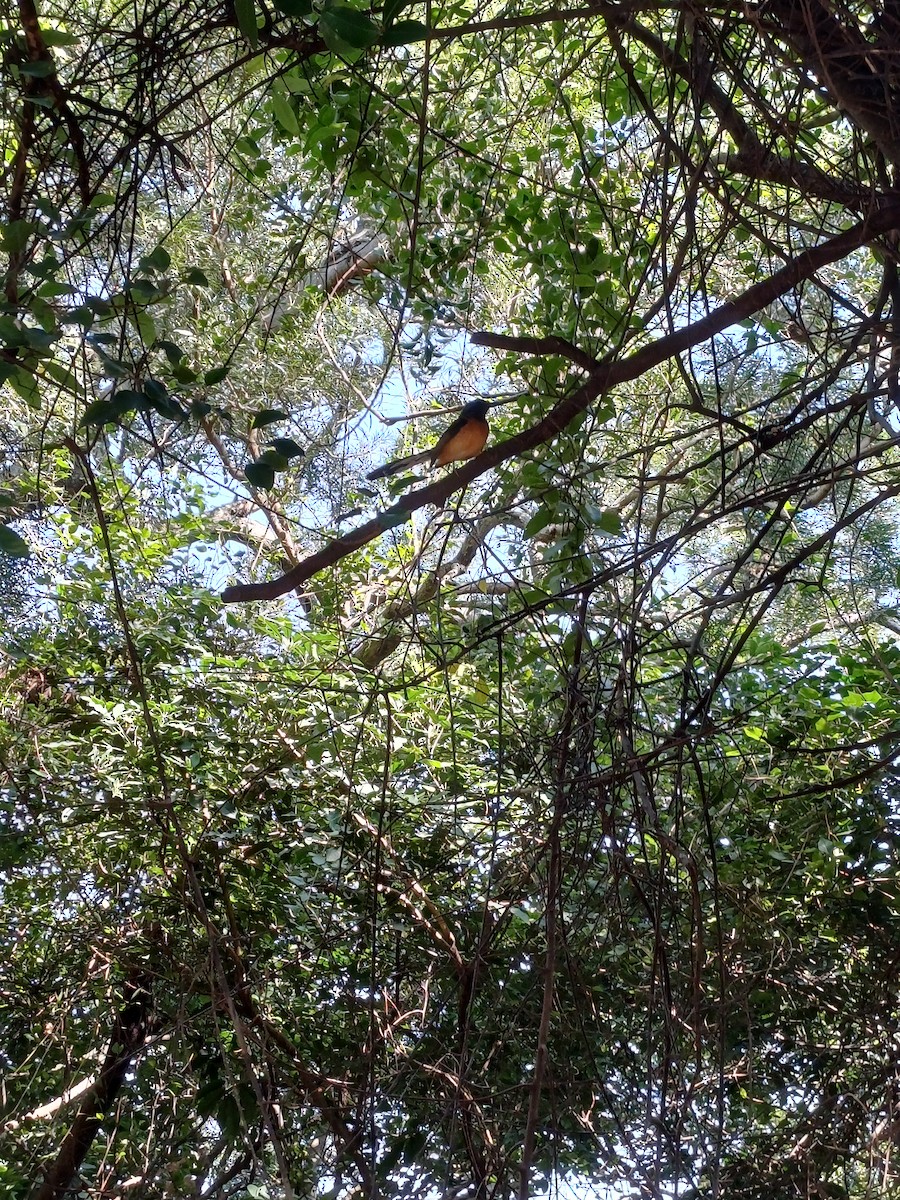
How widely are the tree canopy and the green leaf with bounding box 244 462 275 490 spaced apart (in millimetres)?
138

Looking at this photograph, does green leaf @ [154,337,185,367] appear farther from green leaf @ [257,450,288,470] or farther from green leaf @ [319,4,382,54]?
green leaf @ [319,4,382,54]

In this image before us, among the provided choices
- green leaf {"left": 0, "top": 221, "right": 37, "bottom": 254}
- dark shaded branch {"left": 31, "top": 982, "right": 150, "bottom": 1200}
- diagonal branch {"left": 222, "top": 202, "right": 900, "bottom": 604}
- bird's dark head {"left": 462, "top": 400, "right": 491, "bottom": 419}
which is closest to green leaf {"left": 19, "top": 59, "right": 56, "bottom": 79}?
green leaf {"left": 0, "top": 221, "right": 37, "bottom": 254}

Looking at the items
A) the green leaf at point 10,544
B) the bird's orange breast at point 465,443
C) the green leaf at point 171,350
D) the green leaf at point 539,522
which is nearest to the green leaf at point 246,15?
the green leaf at point 171,350

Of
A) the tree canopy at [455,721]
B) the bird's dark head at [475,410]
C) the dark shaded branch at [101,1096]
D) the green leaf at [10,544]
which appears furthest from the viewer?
the dark shaded branch at [101,1096]

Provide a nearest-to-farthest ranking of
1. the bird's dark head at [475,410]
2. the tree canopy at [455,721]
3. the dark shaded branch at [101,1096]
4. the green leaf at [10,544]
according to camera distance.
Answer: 1. the green leaf at [10,544]
2. the tree canopy at [455,721]
3. the bird's dark head at [475,410]
4. the dark shaded branch at [101,1096]

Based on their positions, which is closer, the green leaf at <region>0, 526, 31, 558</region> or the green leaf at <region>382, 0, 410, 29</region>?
the green leaf at <region>0, 526, 31, 558</region>

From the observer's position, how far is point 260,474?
3.75ft

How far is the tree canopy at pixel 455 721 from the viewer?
4.85 ft

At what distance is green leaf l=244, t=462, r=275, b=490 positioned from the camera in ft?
3.71

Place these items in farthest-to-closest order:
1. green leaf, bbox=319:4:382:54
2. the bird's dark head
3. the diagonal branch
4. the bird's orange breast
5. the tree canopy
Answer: the bird's orange breast < the bird's dark head < the tree canopy < the diagonal branch < green leaf, bbox=319:4:382:54

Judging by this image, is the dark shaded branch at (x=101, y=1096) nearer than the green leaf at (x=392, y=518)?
No

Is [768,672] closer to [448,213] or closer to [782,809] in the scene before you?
[782,809]

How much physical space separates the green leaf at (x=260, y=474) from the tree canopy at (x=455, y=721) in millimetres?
138

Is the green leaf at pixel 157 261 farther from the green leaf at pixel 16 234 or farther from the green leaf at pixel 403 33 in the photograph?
the green leaf at pixel 403 33
